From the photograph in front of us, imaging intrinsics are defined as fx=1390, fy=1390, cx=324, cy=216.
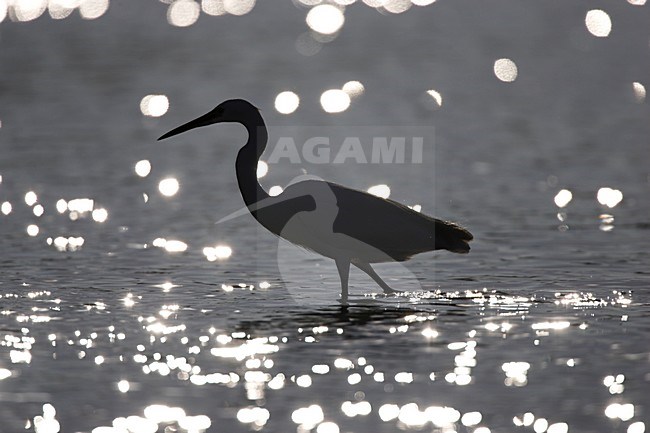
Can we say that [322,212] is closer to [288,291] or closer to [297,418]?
[288,291]

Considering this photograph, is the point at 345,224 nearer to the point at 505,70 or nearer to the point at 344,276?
the point at 344,276

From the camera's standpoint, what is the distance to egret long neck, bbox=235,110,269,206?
1255 centimetres

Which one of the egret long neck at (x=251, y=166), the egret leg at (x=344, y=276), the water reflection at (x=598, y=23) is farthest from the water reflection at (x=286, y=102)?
the egret leg at (x=344, y=276)

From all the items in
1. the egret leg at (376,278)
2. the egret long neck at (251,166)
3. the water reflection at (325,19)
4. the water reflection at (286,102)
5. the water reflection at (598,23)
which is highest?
the water reflection at (325,19)

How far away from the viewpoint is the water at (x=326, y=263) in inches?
340

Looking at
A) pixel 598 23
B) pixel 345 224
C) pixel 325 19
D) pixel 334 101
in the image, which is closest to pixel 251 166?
pixel 345 224

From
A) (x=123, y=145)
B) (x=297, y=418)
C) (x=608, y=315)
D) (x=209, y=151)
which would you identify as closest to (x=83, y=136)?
(x=123, y=145)

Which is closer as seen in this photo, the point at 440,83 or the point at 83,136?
the point at 83,136

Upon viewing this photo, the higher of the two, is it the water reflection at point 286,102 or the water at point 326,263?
the water reflection at point 286,102

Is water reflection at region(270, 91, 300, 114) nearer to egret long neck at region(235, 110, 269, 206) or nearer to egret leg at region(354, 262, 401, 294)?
egret long neck at region(235, 110, 269, 206)

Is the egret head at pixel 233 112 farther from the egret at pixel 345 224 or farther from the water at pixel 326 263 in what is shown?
the water at pixel 326 263

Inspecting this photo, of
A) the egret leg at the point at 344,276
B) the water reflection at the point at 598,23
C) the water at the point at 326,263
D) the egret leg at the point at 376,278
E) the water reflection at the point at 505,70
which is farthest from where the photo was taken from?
the water reflection at the point at 598,23

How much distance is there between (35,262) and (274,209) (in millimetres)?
2816

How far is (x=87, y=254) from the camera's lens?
1415 cm
